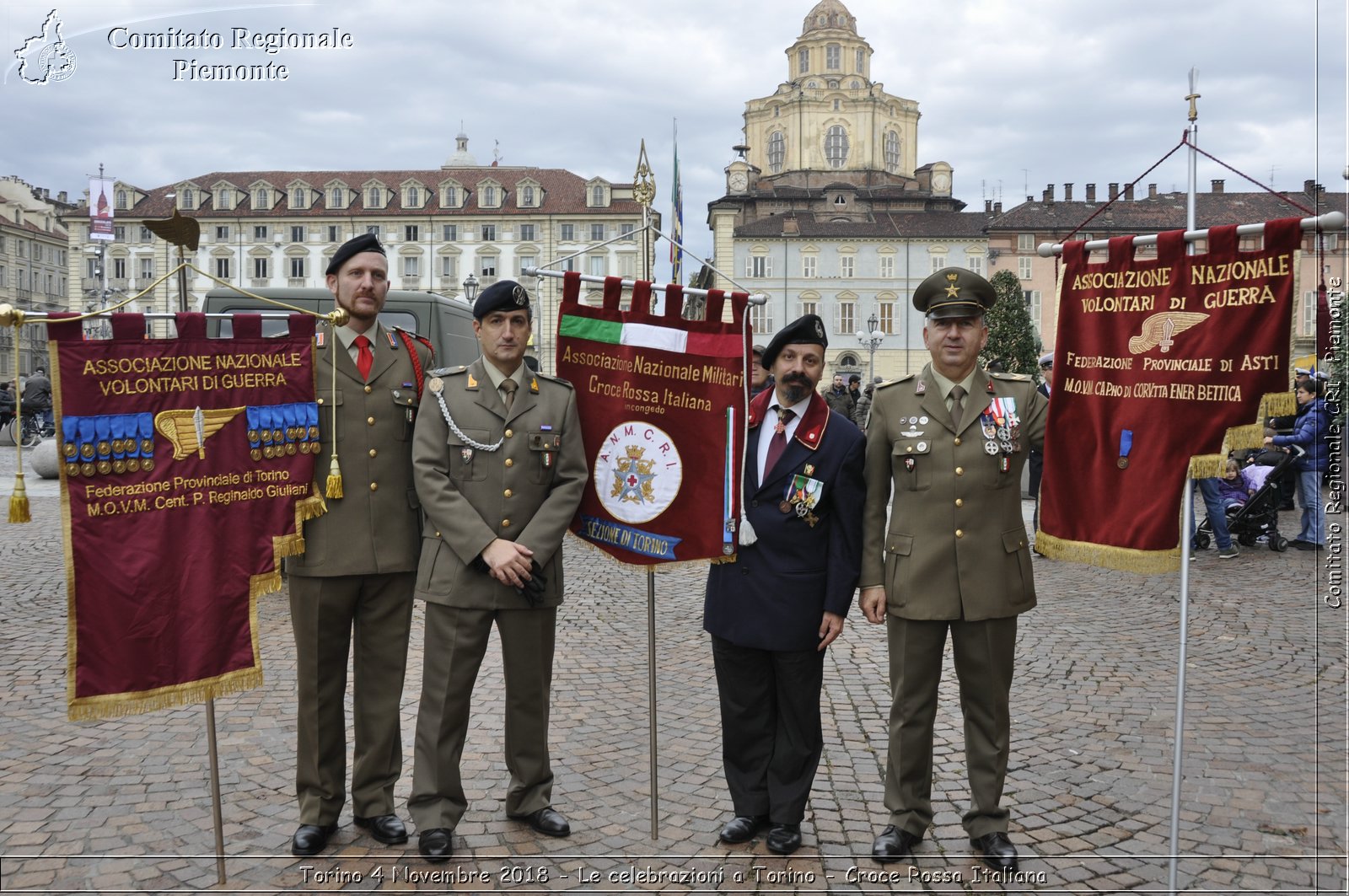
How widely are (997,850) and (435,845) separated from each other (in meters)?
2.23

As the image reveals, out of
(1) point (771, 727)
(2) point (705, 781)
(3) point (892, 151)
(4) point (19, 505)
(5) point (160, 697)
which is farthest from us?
(3) point (892, 151)

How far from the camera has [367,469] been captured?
4125 mm

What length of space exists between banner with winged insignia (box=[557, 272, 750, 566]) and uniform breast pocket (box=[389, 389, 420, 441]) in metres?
0.66

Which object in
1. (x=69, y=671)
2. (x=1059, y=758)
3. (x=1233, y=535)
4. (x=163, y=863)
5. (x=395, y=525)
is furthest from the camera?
(x=1233, y=535)

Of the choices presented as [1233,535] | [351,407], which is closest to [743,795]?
[351,407]

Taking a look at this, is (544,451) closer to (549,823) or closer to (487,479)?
(487,479)

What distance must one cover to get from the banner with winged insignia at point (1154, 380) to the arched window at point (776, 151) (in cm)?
7588

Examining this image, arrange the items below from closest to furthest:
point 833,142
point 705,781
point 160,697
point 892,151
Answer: point 160,697 → point 705,781 → point 833,142 → point 892,151

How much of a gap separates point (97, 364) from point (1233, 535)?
1263 centimetres

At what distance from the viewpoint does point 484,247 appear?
6906cm

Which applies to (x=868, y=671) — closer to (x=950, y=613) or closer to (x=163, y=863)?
(x=950, y=613)

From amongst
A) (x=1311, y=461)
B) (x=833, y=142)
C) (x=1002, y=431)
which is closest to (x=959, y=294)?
(x=1002, y=431)

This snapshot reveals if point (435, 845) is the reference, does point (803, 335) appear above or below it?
above

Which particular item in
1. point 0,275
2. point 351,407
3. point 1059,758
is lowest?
point 1059,758
